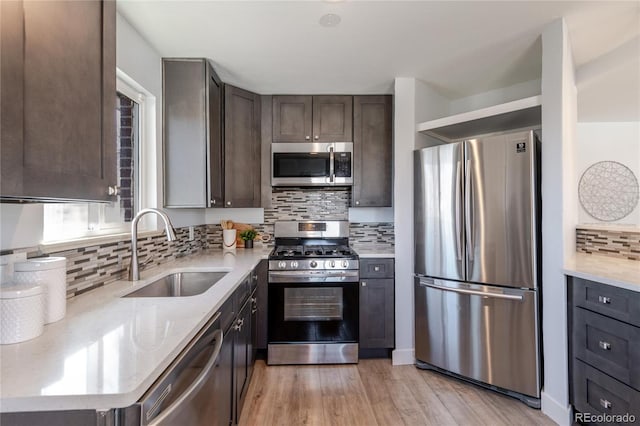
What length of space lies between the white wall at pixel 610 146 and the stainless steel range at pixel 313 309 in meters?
3.49

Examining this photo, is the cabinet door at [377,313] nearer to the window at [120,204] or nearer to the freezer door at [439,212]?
the freezer door at [439,212]

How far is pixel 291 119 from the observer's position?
299cm

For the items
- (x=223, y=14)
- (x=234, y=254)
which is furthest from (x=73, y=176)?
(x=234, y=254)

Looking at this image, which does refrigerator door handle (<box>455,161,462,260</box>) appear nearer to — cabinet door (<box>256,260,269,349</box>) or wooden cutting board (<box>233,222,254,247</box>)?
cabinet door (<box>256,260,269,349</box>)

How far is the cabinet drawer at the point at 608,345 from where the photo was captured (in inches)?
57.9

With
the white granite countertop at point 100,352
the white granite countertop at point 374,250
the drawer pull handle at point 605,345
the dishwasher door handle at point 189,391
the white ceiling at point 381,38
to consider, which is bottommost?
the drawer pull handle at point 605,345

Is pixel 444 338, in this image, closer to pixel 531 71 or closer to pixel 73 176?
pixel 531 71

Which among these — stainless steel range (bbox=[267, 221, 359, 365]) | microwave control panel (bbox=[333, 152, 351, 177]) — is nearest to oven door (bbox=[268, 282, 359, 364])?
stainless steel range (bbox=[267, 221, 359, 365])

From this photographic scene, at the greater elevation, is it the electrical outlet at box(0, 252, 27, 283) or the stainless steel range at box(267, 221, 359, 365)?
the electrical outlet at box(0, 252, 27, 283)

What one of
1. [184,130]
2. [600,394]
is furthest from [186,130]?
[600,394]

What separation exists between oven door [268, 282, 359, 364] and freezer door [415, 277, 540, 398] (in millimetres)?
563

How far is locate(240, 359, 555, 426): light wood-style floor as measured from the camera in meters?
1.89

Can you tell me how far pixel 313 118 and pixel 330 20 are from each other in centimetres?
120

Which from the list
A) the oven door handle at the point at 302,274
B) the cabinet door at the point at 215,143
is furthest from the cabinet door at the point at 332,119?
the oven door handle at the point at 302,274
